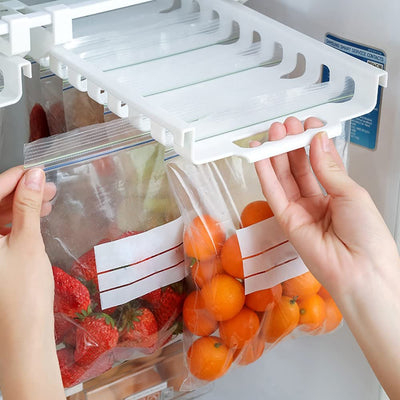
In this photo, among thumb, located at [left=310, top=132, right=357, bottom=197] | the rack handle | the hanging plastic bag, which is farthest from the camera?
the hanging plastic bag

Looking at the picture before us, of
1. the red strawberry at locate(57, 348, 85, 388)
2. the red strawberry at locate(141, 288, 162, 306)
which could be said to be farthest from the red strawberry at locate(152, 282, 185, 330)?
the red strawberry at locate(57, 348, 85, 388)

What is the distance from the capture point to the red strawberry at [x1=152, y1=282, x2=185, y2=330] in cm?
94

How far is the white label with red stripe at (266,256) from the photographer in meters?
0.91

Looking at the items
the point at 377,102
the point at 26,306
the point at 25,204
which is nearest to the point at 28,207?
the point at 25,204

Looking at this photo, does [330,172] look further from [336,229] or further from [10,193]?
[10,193]

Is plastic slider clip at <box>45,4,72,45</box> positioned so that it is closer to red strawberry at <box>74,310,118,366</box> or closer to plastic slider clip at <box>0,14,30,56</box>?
plastic slider clip at <box>0,14,30,56</box>

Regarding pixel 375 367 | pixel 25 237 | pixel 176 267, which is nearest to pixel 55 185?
pixel 25 237

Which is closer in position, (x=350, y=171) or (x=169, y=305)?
(x=169, y=305)

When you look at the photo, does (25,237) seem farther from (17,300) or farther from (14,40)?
(14,40)

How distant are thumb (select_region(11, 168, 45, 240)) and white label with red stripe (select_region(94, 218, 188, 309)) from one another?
0.30 ft

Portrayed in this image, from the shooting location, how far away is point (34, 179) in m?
0.81

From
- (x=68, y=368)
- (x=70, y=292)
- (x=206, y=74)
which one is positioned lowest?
(x=68, y=368)

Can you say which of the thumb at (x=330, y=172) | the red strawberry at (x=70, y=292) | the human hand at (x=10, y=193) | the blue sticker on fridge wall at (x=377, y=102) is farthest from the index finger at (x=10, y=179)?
the blue sticker on fridge wall at (x=377, y=102)

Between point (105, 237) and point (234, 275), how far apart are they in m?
0.16
